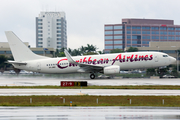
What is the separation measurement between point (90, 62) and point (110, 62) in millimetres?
4029

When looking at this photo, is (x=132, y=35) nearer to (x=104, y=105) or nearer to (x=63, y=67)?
(x=63, y=67)

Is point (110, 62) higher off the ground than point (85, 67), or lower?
higher

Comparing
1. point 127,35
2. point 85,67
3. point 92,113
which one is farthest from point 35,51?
point 127,35

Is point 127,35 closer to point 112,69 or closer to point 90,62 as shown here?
point 90,62

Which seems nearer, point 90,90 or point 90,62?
point 90,90

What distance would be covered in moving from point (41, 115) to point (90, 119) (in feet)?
10.8

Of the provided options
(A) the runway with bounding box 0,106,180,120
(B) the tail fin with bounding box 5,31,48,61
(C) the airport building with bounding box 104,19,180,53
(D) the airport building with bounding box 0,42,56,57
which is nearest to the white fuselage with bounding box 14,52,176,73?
(B) the tail fin with bounding box 5,31,48,61

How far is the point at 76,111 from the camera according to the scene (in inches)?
708

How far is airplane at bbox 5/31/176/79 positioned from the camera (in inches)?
1970

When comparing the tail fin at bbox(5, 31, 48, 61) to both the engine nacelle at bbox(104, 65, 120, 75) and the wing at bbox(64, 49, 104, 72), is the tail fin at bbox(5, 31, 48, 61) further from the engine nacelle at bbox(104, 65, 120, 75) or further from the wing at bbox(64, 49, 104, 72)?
the engine nacelle at bbox(104, 65, 120, 75)

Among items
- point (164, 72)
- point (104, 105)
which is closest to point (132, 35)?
point (164, 72)

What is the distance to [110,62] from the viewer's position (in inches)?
2014

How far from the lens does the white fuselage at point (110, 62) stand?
50.2 m

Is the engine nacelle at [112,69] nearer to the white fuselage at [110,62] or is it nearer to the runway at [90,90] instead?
the white fuselage at [110,62]
